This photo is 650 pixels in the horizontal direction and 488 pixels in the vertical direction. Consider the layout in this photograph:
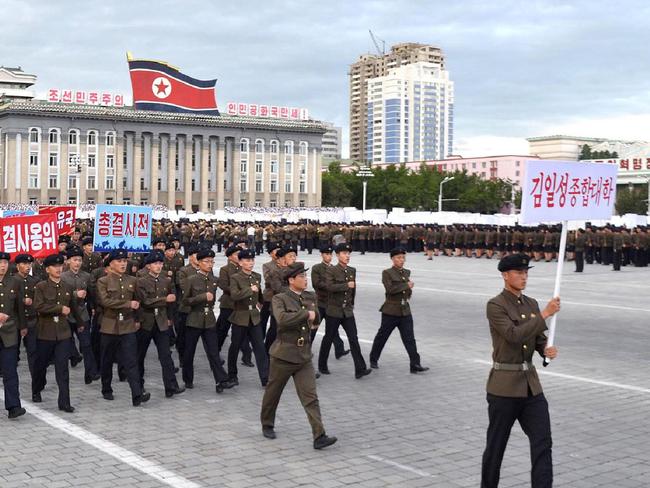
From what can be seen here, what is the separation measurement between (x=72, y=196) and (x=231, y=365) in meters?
88.8

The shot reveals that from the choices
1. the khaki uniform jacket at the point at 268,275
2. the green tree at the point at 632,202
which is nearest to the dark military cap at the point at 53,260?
the khaki uniform jacket at the point at 268,275

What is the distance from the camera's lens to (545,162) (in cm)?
707

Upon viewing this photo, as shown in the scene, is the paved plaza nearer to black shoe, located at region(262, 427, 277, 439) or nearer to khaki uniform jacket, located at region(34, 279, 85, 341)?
black shoe, located at region(262, 427, 277, 439)

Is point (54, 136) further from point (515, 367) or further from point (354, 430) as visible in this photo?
point (515, 367)

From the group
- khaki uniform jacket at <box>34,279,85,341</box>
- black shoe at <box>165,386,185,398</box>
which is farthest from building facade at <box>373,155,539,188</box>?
khaki uniform jacket at <box>34,279,85,341</box>

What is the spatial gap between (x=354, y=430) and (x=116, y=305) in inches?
122

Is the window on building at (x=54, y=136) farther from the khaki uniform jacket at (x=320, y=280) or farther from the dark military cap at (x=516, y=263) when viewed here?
the dark military cap at (x=516, y=263)

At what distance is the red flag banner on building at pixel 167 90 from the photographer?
312 ft

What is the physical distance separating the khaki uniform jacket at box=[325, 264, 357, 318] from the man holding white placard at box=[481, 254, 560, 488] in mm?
5203

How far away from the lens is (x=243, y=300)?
35.1ft

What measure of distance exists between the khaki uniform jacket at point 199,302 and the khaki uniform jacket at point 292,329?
8.26 feet

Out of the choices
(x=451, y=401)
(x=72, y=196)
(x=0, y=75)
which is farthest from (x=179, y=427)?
(x=0, y=75)

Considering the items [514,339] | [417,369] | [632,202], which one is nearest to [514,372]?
[514,339]

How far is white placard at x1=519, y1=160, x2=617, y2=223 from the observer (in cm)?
697
